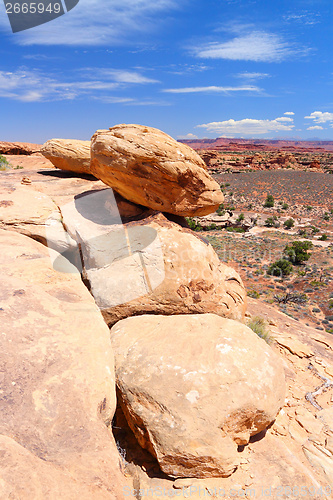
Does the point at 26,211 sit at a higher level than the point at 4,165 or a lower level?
lower

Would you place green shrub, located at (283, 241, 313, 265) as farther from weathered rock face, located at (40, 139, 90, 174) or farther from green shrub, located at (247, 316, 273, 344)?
weathered rock face, located at (40, 139, 90, 174)

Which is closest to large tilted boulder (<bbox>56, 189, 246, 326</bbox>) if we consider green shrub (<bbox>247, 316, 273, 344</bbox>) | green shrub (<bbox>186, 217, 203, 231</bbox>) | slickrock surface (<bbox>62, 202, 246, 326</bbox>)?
slickrock surface (<bbox>62, 202, 246, 326</bbox>)

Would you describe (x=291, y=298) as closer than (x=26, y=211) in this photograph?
No

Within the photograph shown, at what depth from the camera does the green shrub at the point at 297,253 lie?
1851cm

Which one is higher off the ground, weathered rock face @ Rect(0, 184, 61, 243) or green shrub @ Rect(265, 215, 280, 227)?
weathered rock face @ Rect(0, 184, 61, 243)

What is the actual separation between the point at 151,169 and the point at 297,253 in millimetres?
16330

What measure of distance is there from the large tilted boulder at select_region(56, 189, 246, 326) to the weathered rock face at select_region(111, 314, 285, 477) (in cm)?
77

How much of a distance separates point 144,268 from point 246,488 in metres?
3.36

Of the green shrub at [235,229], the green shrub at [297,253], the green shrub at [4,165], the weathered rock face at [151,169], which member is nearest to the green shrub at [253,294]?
the green shrub at [297,253]

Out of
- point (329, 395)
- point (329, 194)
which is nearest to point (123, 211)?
point (329, 395)

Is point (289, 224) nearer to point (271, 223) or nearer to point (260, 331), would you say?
point (271, 223)

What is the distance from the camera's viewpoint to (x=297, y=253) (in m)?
19.0

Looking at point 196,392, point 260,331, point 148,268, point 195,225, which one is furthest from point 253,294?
point 195,225

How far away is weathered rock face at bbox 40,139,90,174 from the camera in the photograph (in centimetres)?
874
